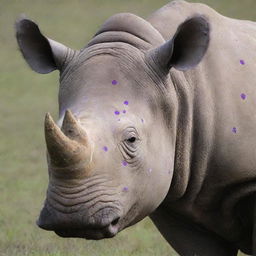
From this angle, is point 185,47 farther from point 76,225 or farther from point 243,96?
point 76,225

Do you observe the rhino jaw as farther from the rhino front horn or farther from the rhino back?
the rhino back

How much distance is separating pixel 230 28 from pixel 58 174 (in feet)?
6.22

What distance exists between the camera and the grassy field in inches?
358

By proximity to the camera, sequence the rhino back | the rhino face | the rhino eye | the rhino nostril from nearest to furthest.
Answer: the rhino face
the rhino nostril
the rhino eye
the rhino back

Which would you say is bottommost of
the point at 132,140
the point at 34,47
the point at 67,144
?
the point at 34,47

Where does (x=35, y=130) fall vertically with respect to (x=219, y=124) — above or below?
below

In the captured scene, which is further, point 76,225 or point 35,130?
point 35,130

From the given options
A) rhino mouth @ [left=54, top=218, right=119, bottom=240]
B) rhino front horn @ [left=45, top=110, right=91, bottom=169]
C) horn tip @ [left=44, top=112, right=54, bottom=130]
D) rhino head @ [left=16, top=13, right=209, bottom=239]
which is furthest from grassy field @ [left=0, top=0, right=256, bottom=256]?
horn tip @ [left=44, top=112, right=54, bottom=130]

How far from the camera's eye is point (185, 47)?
6.00m

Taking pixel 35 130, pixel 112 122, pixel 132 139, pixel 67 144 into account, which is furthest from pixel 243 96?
pixel 35 130

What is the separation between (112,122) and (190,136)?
833 millimetres

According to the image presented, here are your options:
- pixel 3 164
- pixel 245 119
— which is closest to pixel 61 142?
pixel 245 119

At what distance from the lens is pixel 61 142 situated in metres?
5.20

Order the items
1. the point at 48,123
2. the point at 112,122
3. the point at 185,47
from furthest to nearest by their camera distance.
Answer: the point at 185,47
the point at 112,122
the point at 48,123
